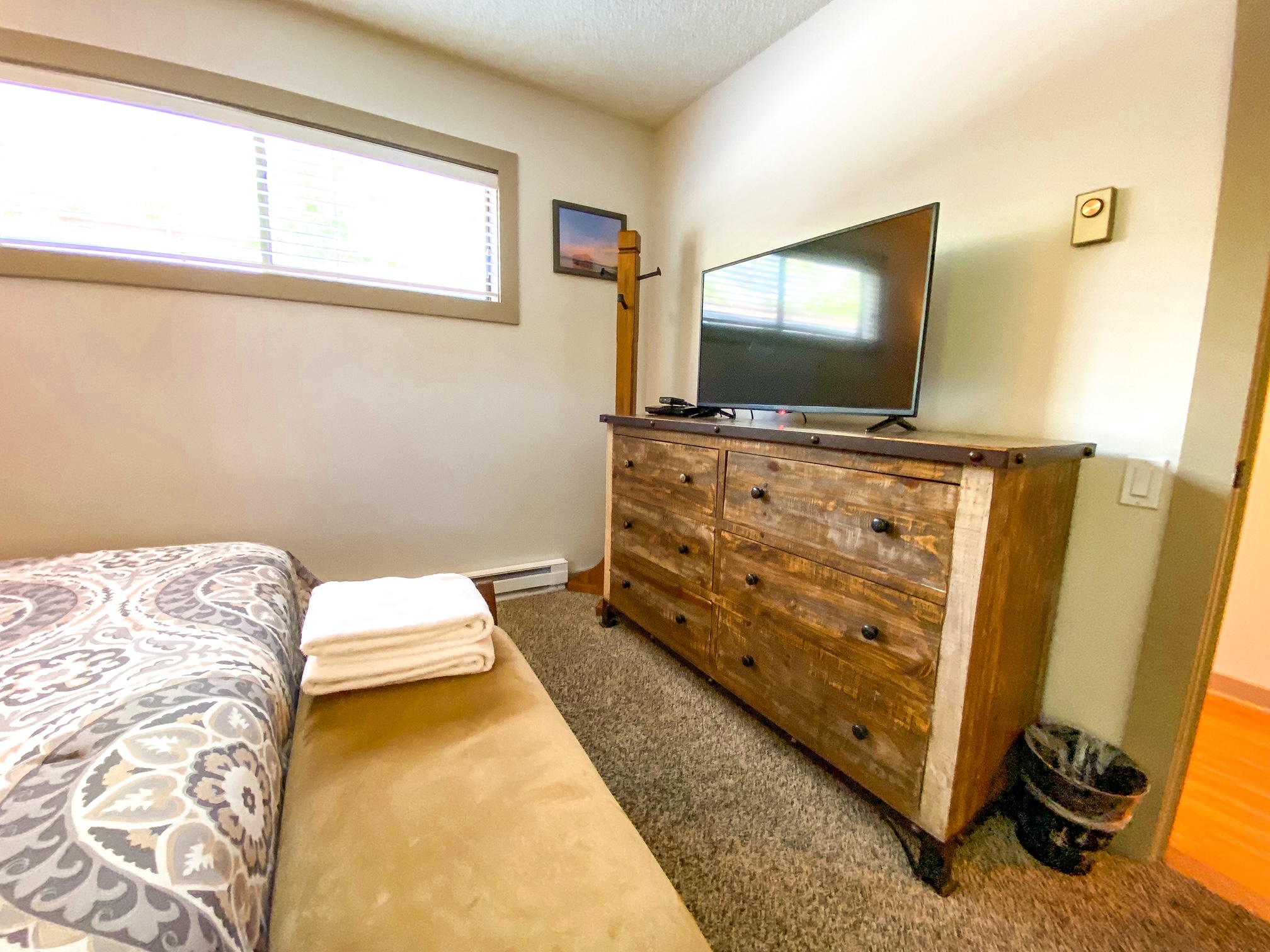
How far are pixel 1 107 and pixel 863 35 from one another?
2.93 m

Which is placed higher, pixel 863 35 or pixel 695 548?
pixel 863 35

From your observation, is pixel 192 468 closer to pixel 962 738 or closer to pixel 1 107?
pixel 1 107

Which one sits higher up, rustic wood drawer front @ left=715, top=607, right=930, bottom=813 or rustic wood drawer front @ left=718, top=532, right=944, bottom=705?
rustic wood drawer front @ left=718, top=532, right=944, bottom=705

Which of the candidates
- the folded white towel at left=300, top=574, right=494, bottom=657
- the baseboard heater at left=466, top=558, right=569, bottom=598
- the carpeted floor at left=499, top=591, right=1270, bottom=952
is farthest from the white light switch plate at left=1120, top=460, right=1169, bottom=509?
the baseboard heater at left=466, top=558, right=569, bottom=598

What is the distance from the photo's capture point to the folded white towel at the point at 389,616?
0.97 metres

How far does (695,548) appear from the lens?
1660mm

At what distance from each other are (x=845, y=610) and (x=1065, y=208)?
1.20 metres

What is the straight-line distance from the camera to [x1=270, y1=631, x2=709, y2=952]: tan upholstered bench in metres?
0.54

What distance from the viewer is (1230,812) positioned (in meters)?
1.31

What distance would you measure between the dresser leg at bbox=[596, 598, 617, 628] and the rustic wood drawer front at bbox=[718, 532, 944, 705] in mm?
875

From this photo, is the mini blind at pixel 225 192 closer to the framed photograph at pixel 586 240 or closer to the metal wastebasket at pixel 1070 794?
the framed photograph at pixel 586 240

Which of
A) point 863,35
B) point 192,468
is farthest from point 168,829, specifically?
point 863,35

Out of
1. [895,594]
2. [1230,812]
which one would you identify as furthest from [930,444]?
[1230,812]

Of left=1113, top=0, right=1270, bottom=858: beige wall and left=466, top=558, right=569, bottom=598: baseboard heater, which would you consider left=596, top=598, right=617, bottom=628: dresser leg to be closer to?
left=466, top=558, right=569, bottom=598: baseboard heater
